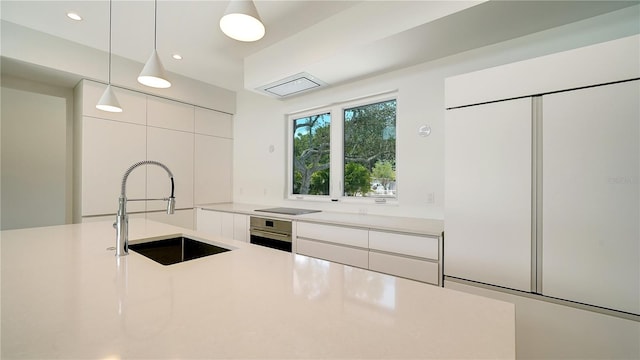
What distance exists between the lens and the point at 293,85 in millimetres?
3178

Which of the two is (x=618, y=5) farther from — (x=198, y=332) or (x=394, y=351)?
(x=198, y=332)

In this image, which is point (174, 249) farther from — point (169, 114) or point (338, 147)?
point (169, 114)

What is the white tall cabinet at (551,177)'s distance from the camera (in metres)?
1.35

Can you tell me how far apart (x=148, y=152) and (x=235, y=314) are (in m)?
3.65

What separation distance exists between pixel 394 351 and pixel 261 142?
3989 millimetres


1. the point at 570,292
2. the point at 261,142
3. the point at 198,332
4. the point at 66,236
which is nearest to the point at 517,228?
the point at 570,292

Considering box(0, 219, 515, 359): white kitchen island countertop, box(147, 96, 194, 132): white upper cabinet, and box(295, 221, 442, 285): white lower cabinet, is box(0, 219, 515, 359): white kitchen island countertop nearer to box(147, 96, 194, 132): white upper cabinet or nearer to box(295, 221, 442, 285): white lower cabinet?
box(295, 221, 442, 285): white lower cabinet

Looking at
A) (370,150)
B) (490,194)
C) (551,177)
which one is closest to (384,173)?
(370,150)

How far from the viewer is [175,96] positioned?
3875 mm

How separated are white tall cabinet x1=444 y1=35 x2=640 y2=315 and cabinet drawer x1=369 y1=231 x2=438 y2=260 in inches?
4.8

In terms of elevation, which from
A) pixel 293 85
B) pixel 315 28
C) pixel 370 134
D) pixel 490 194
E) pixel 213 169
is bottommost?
pixel 490 194

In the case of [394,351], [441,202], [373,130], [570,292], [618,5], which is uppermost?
[618,5]

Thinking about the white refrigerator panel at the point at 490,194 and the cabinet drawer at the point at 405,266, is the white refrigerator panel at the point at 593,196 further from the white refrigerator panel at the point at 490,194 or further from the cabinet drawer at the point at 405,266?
the cabinet drawer at the point at 405,266

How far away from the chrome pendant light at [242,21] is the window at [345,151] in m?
2.04
